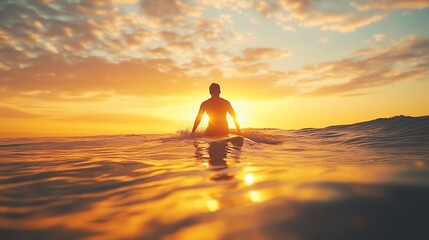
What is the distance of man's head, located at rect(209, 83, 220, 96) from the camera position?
10.1m

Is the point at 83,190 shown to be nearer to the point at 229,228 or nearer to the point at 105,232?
the point at 105,232

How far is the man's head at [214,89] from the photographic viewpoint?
33.1 ft

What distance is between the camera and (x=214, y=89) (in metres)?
10.1

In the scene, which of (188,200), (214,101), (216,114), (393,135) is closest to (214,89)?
(214,101)

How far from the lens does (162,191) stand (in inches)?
122

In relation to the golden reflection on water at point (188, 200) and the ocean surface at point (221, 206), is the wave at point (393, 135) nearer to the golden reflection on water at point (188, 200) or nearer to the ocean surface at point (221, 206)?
the ocean surface at point (221, 206)

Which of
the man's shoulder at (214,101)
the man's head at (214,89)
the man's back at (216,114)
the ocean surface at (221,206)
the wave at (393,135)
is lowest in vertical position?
the ocean surface at (221,206)

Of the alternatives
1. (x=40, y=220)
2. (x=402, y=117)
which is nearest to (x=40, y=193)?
(x=40, y=220)

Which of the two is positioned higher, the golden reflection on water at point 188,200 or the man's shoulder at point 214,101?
the man's shoulder at point 214,101

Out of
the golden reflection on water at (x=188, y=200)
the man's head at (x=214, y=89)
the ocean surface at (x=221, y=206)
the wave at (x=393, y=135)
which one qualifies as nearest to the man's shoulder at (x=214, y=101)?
the man's head at (x=214, y=89)

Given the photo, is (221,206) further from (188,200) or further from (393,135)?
(393,135)

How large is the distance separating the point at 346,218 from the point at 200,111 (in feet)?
28.5

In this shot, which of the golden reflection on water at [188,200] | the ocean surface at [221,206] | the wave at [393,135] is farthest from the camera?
the wave at [393,135]

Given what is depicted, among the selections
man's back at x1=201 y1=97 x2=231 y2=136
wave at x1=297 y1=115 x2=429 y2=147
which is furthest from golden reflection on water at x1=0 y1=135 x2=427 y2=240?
wave at x1=297 y1=115 x2=429 y2=147
